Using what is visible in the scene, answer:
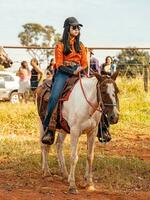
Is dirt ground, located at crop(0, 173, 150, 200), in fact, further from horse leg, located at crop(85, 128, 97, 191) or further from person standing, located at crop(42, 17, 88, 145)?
person standing, located at crop(42, 17, 88, 145)

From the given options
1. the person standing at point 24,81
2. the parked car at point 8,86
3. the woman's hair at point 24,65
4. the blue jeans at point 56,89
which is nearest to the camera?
the blue jeans at point 56,89

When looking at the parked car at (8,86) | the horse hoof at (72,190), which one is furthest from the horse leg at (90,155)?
the parked car at (8,86)

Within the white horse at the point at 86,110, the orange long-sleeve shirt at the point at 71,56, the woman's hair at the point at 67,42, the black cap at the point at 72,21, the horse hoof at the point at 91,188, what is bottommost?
the horse hoof at the point at 91,188

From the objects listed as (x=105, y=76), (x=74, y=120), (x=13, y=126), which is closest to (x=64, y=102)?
(x=74, y=120)


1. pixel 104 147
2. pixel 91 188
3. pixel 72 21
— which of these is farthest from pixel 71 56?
pixel 104 147

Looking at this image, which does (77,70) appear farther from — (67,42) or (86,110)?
(86,110)

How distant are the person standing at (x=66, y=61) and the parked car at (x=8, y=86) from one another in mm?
16891

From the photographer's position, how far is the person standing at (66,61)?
7977 mm

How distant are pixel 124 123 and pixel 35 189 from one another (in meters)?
8.16

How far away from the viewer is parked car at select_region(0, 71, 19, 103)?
25328 millimetres

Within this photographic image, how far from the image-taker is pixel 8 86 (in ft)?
84.3

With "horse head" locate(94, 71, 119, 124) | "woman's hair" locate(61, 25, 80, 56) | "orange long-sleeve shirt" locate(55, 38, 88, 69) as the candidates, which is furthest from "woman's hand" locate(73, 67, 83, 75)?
"horse head" locate(94, 71, 119, 124)

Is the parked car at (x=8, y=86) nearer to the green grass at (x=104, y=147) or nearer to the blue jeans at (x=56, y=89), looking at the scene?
the green grass at (x=104, y=147)

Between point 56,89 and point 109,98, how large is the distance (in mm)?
1142
